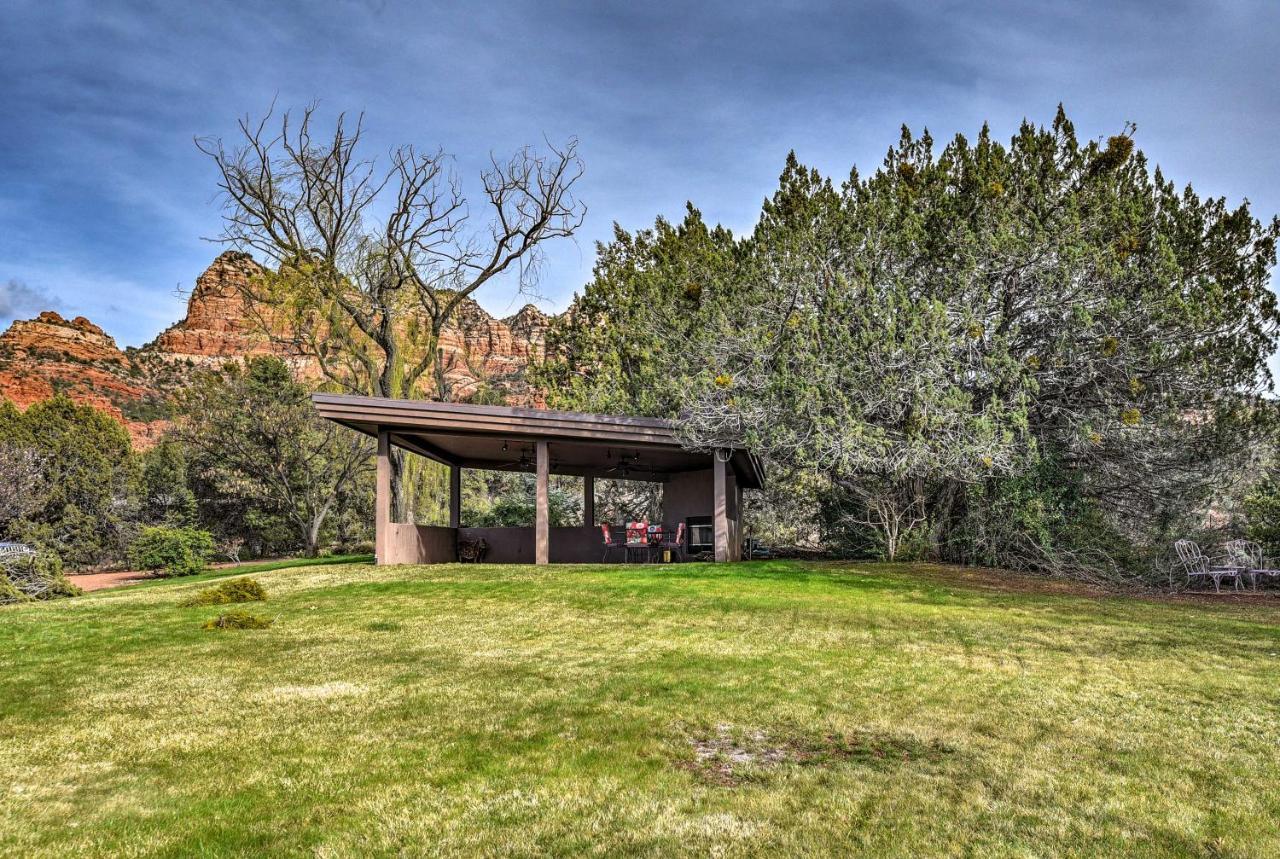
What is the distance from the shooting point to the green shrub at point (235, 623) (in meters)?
7.80

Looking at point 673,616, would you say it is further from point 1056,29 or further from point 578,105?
point 578,105

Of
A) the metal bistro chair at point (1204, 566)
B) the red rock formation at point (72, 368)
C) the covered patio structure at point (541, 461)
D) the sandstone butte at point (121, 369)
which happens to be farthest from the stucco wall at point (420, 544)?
the red rock formation at point (72, 368)

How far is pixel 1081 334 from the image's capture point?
13094mm

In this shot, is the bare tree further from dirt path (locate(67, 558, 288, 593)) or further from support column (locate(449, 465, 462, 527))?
dirt path (locate(67, 558, 288, 593))

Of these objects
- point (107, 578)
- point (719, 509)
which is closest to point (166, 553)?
point (107, 578)

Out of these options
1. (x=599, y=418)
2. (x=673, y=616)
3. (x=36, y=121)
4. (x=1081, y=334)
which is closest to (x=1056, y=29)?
(x=1081, y=334)

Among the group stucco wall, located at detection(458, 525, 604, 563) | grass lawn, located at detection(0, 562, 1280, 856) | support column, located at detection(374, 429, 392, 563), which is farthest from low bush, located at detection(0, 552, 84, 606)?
stucco wall, located at detection(458, 525, 604, 563)

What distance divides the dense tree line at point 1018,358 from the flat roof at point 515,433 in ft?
3.54

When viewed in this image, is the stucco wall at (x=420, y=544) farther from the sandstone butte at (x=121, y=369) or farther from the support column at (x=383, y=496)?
the sandstone butte at (x=121, y=369)

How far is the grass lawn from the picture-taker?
2873mm

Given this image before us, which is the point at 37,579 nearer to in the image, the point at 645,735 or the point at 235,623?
the point at 235,623

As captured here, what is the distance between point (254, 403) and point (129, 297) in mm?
16983

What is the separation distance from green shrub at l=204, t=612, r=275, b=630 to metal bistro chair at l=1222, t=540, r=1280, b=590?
14.2 metres

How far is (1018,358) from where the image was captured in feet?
44.9
